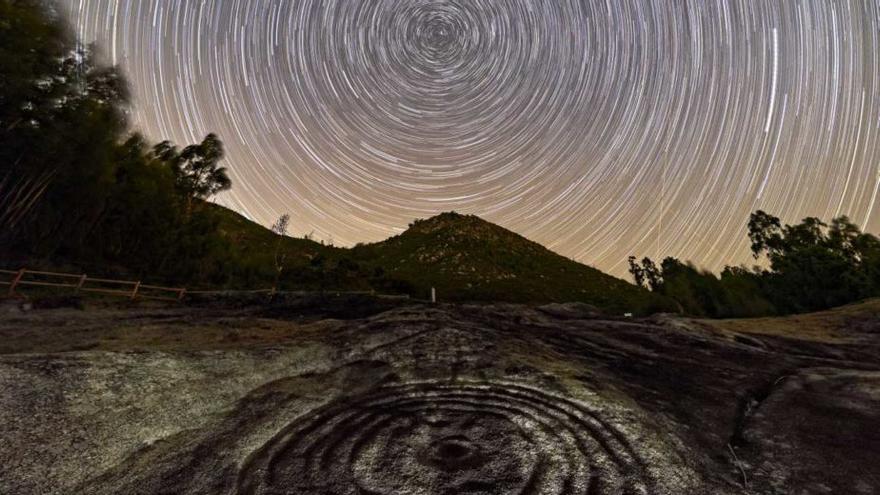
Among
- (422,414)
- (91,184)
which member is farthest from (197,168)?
(422,414)

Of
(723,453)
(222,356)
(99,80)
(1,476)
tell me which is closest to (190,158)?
(99,80)

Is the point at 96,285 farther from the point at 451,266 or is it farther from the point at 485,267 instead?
the point at 485,267

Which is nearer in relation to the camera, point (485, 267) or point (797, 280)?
point (797, 280)

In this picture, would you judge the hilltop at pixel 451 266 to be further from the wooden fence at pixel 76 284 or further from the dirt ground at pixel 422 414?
the dirt ground at pixel 422 414

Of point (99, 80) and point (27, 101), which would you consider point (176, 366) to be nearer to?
point (27, 101)

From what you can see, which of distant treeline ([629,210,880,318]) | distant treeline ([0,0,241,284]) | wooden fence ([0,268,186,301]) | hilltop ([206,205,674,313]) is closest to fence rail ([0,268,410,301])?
wooden fence ([0,268,186,301])

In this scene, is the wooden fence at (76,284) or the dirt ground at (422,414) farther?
the wooden fence at (76,284)

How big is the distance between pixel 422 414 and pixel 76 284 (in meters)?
25.7

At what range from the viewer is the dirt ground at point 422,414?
639cm

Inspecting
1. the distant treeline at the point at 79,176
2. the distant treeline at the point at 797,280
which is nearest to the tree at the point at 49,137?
the distant treeline at the point at 79,176

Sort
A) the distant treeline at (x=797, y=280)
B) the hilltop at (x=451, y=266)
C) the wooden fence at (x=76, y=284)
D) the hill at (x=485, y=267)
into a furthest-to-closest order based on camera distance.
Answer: the hill at (x=485, y=267) → the hilltop at (x=451, y=266) → the distant treeline at (x=797, y=280) → the wooden fence at (x=76, y=284)

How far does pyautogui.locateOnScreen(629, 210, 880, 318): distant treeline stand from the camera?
127 feet

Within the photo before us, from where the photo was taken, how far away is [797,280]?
4397 cm

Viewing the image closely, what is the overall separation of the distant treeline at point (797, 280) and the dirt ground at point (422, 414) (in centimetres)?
3159
